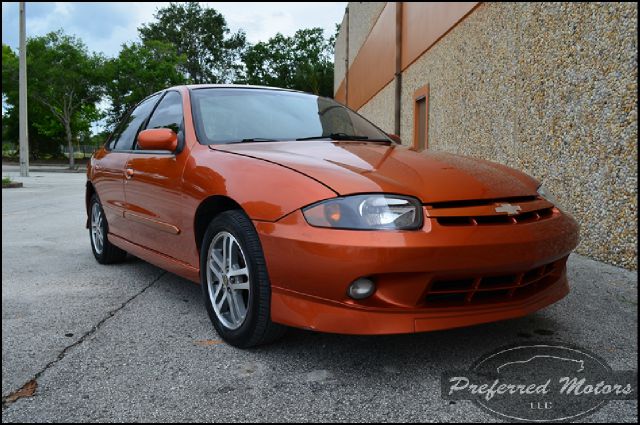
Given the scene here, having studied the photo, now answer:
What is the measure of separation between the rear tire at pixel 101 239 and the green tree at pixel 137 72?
2892 cm

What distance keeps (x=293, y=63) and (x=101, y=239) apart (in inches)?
2054

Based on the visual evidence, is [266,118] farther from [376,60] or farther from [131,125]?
[376,60]

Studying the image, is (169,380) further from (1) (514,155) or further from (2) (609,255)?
(1) (514,155)

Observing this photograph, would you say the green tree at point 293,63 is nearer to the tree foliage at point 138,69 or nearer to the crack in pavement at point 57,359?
the tree foliage at point 138,69

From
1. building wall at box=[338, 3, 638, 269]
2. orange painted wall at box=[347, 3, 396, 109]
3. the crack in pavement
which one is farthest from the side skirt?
orange painted wall at box=[347, 3, 396, 109]

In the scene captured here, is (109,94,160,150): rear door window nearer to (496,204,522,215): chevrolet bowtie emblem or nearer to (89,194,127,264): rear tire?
(89,194,127,264): rear tire

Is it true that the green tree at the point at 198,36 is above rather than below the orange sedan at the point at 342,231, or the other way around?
above

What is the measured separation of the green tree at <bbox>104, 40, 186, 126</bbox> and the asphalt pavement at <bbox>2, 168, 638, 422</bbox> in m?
30.4

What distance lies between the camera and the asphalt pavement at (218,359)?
207cm

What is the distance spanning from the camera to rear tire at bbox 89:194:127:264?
4664 millimetres

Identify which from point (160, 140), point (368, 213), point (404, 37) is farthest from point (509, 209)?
point (404, 37)

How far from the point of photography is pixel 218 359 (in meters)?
2.58

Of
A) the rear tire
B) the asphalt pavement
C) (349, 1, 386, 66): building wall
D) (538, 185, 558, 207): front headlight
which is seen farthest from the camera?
(349, 1, 386, 66): building wall

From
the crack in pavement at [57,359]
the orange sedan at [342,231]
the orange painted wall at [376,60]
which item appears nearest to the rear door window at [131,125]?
the orange sedan at [342,231]
